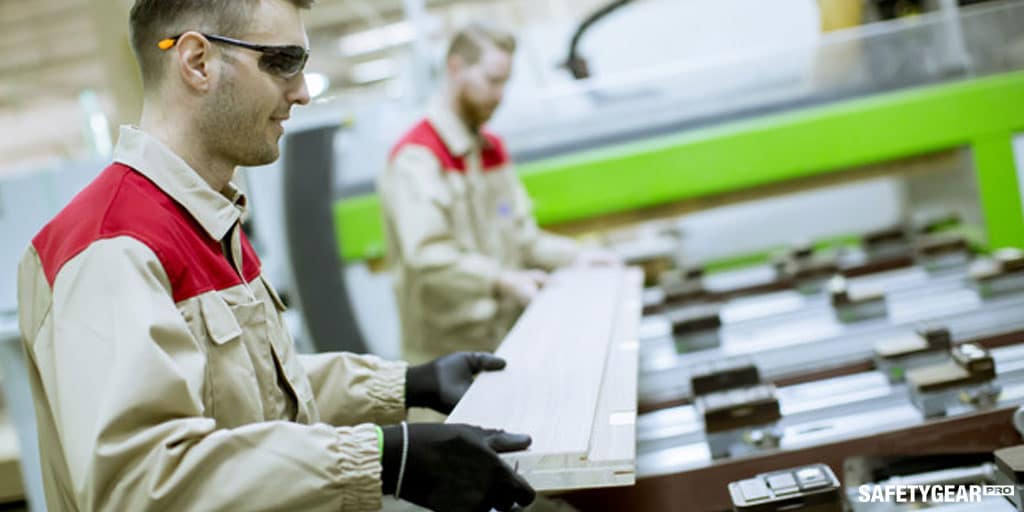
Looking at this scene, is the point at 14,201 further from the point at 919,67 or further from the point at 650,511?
the point at 919,67

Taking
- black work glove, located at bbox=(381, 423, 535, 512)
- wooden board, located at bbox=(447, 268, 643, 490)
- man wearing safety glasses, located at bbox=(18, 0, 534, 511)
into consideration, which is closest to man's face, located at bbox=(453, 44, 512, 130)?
wooden board, located at bbox=(447, 268, 643, 490)

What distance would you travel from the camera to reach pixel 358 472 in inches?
43.4

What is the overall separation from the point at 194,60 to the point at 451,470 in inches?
23.9

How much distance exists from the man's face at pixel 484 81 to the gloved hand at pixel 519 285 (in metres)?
0.54

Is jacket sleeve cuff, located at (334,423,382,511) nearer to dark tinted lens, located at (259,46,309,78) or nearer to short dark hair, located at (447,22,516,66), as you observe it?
dark tinted lens, located at (259,46,309,78)

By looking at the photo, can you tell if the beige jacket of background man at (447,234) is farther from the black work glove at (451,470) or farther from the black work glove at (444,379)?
the black work glove at (451,470)

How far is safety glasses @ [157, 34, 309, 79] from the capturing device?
1255 millimetres

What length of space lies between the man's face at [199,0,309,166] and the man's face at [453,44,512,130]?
1.50 m

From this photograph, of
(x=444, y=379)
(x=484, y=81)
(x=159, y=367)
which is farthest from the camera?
(x=484, y=81)

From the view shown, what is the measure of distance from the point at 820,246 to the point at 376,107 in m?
1.73

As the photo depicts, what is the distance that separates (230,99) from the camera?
128 cm

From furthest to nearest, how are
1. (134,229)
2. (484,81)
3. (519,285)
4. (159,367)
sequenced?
(484,81), (519,285), (134,229), (159,367)

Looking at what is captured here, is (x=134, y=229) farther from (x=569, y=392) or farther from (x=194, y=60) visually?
(x=569, y=392)

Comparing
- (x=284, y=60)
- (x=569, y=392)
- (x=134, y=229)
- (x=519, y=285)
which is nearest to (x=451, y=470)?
(x=569, y=392)
